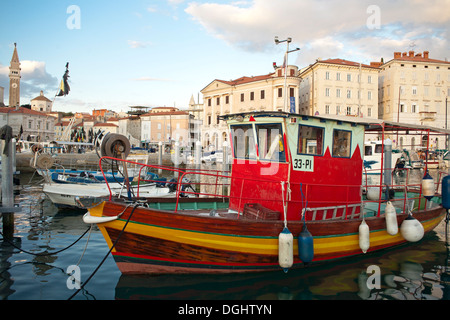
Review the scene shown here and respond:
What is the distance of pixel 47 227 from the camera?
1173 cm

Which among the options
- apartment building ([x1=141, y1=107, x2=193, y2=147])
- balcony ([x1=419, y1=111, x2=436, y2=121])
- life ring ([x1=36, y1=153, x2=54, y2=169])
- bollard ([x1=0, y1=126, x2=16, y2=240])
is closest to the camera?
bollard ([x1=0, y1=126, x2=16, y2=240])

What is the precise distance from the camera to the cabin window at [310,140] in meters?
7.64

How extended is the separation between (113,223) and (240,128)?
3.75 meters

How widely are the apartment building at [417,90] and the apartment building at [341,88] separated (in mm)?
3680

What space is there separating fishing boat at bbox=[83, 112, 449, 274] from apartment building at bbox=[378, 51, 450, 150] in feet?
177

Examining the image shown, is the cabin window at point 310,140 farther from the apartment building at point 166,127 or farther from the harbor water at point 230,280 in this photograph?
the apartment building at point 166,127

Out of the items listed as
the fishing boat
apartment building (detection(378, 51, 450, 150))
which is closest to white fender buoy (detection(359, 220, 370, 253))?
the fishing boat

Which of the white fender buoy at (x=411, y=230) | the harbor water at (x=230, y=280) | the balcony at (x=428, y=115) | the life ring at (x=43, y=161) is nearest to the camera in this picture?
the harbor water at (x=230, y=280)

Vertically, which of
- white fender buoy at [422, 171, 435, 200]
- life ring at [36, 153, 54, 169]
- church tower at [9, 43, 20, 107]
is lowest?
white fender buoy at [422, 171, 435, 200]

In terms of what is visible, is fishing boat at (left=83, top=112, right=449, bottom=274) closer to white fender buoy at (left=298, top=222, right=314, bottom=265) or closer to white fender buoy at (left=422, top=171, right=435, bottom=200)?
white fender buoy at (left=298, top=222, right=314, bottom=265)

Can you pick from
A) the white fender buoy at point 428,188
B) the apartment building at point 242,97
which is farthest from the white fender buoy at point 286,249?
the apartment building at point 242,97

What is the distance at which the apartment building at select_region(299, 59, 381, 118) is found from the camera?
2085 inches

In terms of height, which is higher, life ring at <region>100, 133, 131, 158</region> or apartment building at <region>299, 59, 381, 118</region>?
apartment building at <region>299, 59, 381, 118</region>
